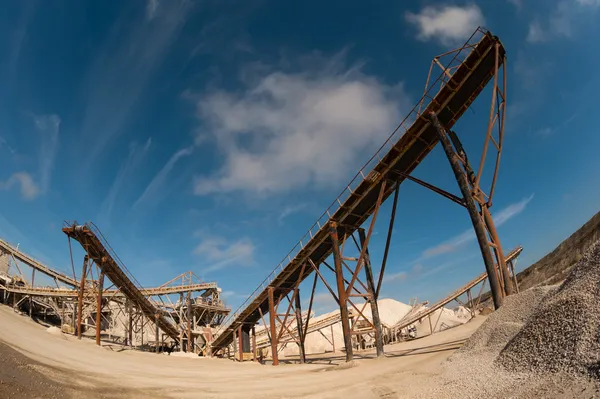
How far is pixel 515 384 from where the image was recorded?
17.8ft

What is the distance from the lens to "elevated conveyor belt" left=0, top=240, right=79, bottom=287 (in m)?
36.2

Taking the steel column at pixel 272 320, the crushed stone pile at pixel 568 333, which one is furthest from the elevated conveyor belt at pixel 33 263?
the crushed stone pile at pixel 568 333

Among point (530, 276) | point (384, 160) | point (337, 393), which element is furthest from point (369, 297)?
point (530, 276)

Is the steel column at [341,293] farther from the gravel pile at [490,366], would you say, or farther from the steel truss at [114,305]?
the steel truss at [114,305]

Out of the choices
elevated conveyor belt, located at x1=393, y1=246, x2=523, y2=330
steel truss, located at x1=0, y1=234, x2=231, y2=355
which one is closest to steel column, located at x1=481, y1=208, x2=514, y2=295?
elevated conveyor belt, located at x1=393, y1=246, x2=523, y2=330

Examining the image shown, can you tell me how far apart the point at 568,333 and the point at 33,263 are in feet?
154

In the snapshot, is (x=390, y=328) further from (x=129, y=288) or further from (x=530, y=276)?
(x=129, y=288)

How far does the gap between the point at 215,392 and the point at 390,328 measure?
2610 cm

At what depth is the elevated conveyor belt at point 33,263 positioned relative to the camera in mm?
36188

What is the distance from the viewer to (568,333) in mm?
5395

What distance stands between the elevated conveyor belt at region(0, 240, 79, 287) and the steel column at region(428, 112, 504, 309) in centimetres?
4073

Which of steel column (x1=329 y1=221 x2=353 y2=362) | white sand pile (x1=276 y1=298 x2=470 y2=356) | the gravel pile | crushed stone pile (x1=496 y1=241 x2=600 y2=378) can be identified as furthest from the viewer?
white sand pile (x1=276 y1=298 x2=470 y2=356)

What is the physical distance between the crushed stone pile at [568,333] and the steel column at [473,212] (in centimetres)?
415

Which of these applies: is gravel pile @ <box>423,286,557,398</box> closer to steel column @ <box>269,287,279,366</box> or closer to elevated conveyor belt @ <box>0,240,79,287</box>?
steel column @ <box>269,287,279,366</box>
